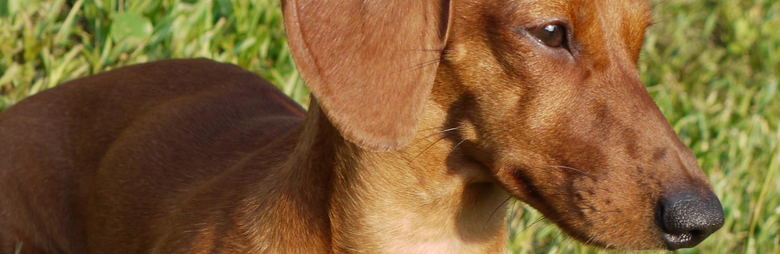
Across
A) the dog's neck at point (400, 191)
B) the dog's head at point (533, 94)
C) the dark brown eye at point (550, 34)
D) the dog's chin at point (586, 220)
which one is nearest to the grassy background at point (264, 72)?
the dog's neck at point (400, 191)

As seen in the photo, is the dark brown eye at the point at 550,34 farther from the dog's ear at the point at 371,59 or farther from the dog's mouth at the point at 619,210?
the dog's mouth at the point at 619,210

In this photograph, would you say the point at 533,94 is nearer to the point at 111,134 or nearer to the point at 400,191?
the point at 400,191

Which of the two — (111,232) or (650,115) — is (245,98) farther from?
(650,115)

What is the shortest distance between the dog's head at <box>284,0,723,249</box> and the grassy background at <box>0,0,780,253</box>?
154 centimetres

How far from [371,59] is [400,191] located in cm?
48

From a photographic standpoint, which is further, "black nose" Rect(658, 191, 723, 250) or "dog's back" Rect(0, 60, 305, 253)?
"dog's back" Rect(0, 60, 305, 253)

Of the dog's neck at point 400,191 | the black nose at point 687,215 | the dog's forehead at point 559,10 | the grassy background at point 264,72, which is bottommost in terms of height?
the grassy background at point 264,72

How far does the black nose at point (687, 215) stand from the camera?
Result: 233cm

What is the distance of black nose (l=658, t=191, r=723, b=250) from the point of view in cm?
233

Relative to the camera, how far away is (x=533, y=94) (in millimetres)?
2434

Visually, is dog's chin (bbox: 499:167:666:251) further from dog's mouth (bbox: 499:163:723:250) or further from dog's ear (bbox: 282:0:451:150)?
dog's ear (bbox: 282:0:451:150)

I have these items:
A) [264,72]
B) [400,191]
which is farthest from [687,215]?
[264,72]

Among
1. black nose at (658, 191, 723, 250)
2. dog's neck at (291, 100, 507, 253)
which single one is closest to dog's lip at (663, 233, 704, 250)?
black nose at (658, 191, 723, 250)

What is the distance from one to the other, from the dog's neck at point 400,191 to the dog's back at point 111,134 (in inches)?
30.1
